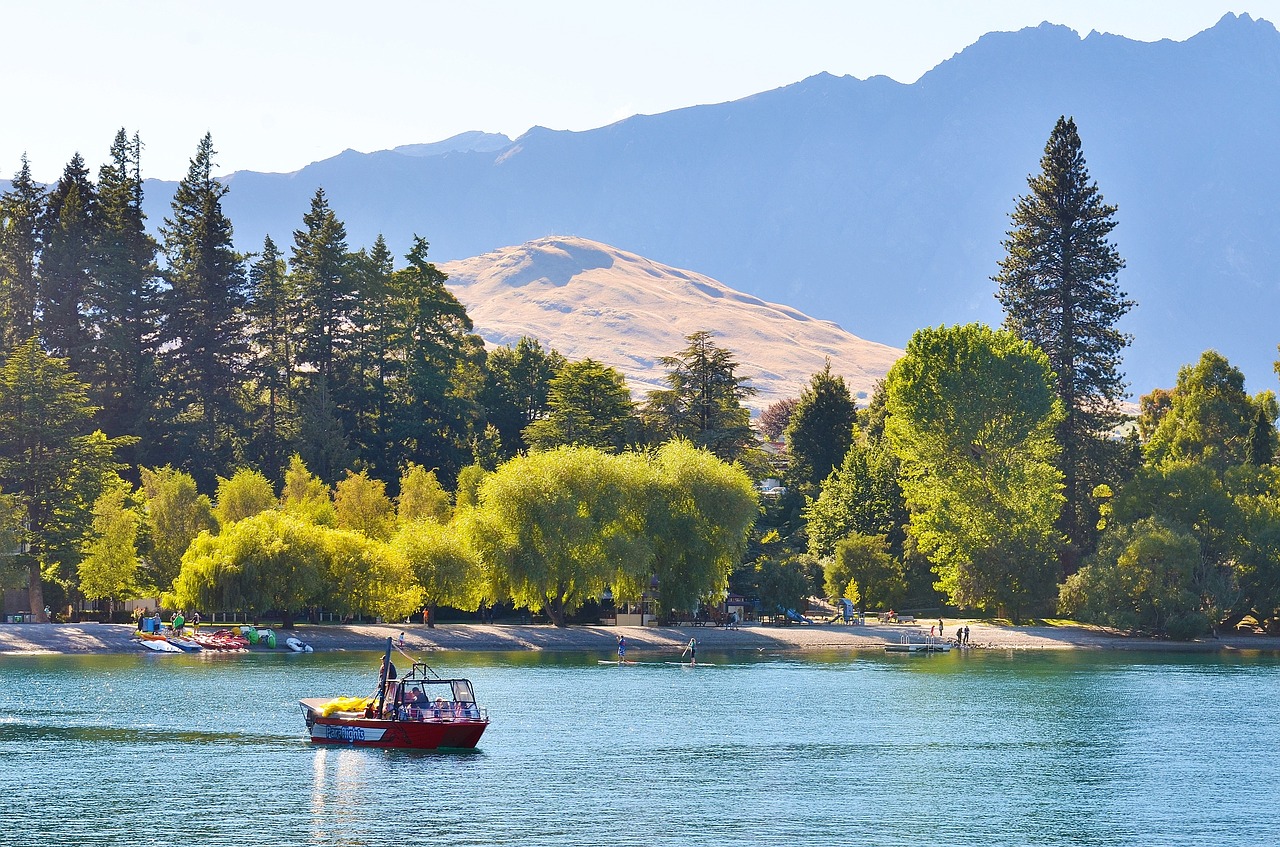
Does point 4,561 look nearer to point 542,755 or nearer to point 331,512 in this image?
point 331,512

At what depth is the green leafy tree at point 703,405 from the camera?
13288cm

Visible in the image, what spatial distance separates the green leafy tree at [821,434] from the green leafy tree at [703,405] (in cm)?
976

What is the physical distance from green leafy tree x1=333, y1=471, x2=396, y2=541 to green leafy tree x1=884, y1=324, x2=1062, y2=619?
40322mm

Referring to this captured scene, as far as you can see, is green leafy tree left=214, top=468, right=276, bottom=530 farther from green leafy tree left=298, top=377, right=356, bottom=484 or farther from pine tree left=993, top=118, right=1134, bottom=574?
pine tree left=993, top=118, right=1134, bottom=574

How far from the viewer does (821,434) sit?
145 meters

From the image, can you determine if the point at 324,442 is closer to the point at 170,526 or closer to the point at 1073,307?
the point at 170,526

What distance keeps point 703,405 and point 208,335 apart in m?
47.6

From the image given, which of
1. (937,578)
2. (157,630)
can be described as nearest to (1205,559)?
(937,578)

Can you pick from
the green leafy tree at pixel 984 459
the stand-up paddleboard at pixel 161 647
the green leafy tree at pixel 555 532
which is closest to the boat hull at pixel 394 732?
the stand-up paddleboard at pixel 161 647

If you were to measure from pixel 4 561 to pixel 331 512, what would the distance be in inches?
947

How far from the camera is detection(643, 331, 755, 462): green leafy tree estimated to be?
132875 mm

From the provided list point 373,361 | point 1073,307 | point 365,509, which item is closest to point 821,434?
point 1073,307

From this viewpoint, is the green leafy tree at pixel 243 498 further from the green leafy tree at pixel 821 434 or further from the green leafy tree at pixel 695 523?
the green leafy tree at pixel 821 434

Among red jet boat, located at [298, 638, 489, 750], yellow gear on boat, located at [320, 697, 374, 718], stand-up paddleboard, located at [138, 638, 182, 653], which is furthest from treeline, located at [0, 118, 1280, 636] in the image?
red jet boat, located at [298, 638, 489, 750]
